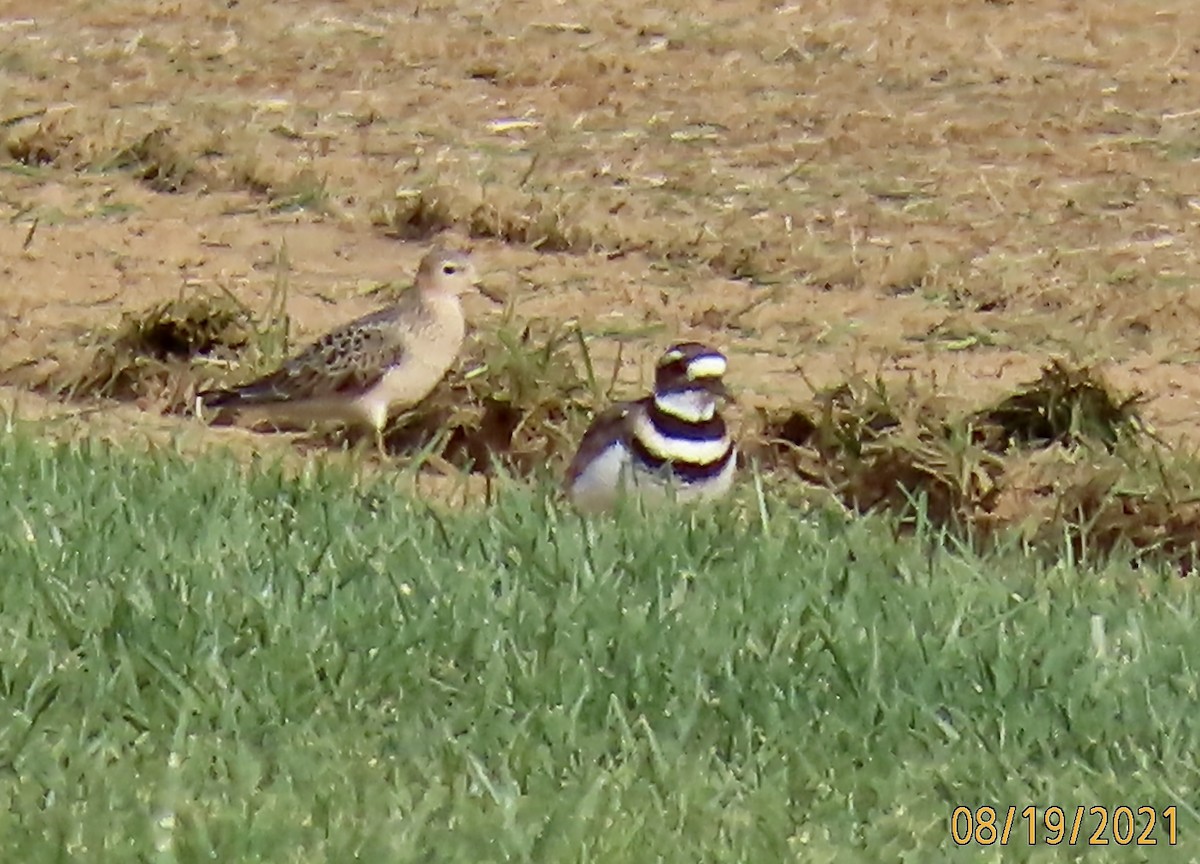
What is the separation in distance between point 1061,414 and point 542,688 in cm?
370

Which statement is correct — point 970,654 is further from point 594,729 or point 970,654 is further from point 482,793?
point 482,793

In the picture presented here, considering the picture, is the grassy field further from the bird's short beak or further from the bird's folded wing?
the bird's folded wing

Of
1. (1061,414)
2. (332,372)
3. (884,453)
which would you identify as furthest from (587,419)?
(1061,414)

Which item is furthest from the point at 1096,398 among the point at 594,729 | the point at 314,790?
the point at 314,790

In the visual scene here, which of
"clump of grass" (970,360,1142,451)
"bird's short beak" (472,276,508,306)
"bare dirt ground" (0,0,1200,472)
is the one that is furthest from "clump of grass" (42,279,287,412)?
"clump of grass" (970,360,1142,451)

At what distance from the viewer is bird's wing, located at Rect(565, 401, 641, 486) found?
716 centimetres

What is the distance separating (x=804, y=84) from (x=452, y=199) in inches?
76.0

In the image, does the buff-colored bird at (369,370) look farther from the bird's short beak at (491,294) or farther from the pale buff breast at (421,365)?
the bird's short beak at (491,294)

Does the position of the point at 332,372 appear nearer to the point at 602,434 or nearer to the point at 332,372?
the point at 332,372

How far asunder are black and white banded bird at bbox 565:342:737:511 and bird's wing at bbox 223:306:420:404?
110cm

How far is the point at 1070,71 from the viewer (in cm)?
1125

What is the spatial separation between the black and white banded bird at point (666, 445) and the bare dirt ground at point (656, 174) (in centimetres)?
145

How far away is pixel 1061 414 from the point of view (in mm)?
8383

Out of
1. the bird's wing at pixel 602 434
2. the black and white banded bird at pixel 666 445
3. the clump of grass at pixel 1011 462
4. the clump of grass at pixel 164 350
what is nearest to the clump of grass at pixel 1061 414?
the clump of grass at pixel 1011 462
